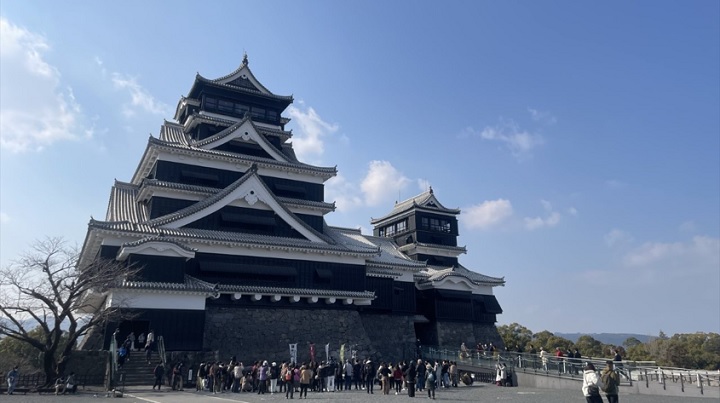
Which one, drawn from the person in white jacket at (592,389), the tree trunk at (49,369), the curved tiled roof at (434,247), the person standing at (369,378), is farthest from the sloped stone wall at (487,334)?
the tree trunk at (49,369)

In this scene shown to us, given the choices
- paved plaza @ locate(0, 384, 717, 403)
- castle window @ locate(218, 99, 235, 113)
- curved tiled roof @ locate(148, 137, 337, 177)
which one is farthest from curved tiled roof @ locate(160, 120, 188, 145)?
paved plaza @ locate(0, 384, 717, 403)

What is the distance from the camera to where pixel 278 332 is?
27.1 m

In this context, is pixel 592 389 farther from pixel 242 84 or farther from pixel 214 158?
pixel 242 84

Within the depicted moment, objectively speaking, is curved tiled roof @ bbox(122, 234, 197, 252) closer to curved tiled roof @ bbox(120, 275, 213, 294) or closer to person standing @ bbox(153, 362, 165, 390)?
curved tiled roof @ bbox(120, 275, 213, 294)

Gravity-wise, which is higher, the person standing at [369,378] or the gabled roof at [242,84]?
the gabled roof at [242,84]

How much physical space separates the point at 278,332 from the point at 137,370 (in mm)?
7777

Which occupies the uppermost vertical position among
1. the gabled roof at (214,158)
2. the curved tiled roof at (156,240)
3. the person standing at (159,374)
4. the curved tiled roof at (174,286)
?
the gabled roof at (214,158)

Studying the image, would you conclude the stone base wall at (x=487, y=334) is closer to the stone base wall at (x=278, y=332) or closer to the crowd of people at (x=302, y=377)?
the stone base wall at (x=278, y=332)

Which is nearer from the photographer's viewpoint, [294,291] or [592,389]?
[592,389]

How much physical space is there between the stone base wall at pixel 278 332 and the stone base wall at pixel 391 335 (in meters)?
3.36

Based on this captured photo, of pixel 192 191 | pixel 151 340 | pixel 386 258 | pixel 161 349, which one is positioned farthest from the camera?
pixel 386 258

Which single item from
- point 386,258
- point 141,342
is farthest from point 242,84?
point 141,342

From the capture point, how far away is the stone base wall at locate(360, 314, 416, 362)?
3300 centimetres

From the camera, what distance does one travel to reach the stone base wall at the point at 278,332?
83.6 ft
